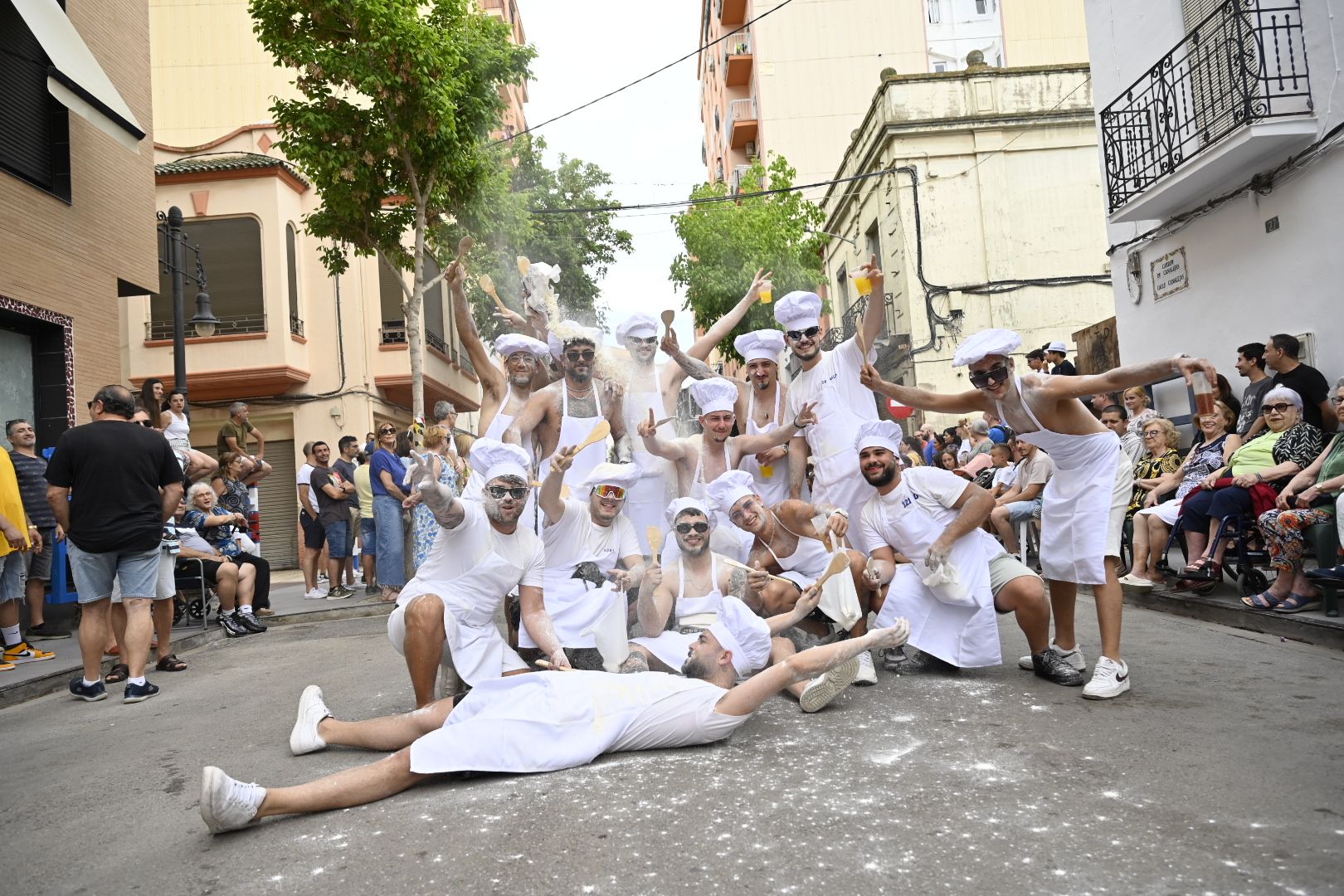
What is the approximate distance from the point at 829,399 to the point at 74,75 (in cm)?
770

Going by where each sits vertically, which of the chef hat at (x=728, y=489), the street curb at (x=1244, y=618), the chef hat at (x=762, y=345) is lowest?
the street curb at (x=1244, y=618)

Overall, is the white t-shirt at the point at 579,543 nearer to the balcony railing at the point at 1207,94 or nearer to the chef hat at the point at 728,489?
the chef hat at the point at 728,489

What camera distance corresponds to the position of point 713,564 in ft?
17.9

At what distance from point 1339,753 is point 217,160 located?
20.3 m

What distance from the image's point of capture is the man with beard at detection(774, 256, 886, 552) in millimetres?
6301

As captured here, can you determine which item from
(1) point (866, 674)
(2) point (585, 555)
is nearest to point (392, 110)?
(2) point (585, 555)

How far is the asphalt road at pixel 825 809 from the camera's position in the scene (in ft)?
9.26

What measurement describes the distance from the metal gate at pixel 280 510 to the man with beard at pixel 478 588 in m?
16.1

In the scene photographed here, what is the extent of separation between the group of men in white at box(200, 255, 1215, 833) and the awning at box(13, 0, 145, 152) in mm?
5952

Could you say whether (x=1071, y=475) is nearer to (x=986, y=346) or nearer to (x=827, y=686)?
(x=986, y=346)

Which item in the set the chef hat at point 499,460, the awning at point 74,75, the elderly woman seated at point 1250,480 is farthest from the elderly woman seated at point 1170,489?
the awning at point 74,75

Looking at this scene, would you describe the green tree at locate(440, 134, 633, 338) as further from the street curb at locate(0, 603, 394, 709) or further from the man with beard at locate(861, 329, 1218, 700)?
the man with beard at locate(861, 329, 1218, 700)

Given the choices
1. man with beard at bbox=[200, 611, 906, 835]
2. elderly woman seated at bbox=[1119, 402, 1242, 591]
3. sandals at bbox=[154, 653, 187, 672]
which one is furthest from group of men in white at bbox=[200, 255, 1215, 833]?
sandals at bbox=[154, 653, 187, 672]

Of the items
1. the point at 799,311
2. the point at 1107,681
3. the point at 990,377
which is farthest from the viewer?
the point at 799,311
